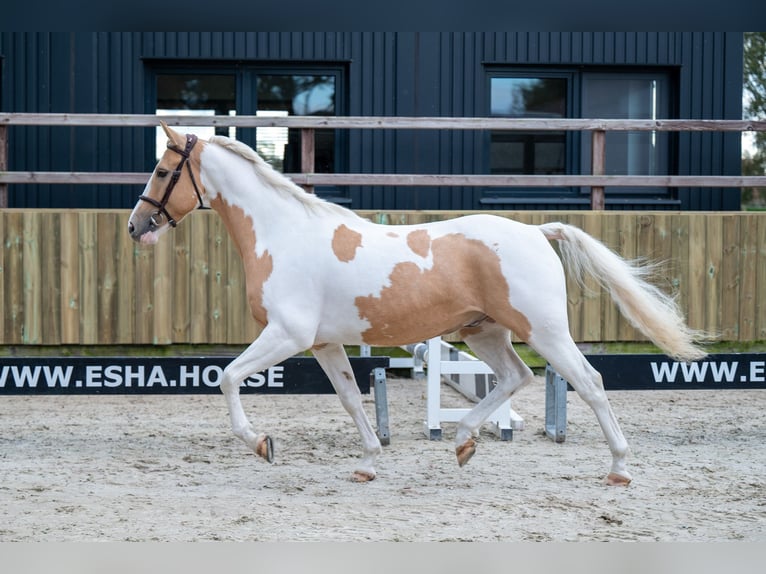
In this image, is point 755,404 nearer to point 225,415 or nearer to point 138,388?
point 225,415

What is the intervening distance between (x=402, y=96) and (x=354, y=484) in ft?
20.6

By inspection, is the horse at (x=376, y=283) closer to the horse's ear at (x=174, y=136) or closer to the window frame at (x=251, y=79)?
the horse's ear at (x=174, y=136)

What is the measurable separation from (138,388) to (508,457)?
245cm

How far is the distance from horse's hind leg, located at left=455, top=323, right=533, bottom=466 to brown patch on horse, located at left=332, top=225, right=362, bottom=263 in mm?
847

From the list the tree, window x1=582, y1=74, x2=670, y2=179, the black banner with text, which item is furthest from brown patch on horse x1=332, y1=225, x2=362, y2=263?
the tree

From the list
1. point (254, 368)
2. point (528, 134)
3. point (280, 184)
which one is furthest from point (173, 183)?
point (528, 134)

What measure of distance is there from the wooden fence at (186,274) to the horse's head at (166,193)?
3573mm

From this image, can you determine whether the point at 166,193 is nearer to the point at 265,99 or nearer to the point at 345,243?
the point at 345,243

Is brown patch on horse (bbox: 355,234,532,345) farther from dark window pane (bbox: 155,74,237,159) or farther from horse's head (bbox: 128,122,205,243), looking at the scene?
dark window pane (bbox: 155,74,237,159)

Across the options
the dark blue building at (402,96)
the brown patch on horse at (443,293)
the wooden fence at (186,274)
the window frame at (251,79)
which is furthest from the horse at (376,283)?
the window frame at (251,79)

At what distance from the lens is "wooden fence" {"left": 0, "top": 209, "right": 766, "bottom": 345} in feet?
28.7

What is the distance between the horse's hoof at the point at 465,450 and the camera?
5.23 meters

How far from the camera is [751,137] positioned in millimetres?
19141

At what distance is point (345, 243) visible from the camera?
16.9ft
